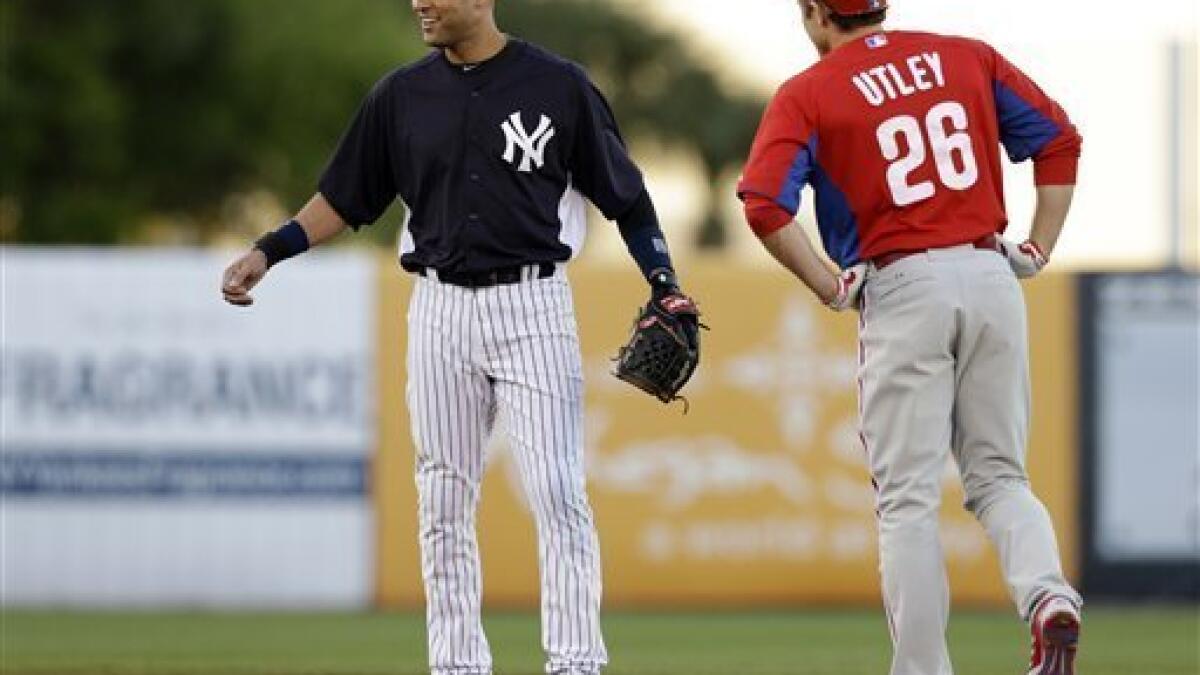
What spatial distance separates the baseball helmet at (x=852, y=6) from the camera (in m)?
7.63

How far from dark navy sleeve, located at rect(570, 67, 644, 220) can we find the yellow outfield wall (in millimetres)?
8973

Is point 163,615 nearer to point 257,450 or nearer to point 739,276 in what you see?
point 257,450

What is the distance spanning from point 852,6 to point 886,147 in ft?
1.39

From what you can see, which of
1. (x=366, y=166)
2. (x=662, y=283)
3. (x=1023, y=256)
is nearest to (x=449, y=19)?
(x=366, y=166)

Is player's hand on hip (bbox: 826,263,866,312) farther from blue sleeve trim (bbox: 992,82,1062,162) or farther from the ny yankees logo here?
the ny yankees logo

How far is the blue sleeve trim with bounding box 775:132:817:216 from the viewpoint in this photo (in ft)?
24.5

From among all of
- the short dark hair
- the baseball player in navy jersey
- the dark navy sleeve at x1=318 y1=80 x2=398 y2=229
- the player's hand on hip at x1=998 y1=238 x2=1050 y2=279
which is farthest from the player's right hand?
the player's hand on hip at x1=998 y1=238 x2=1050 y2=279

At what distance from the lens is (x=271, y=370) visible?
16.7m

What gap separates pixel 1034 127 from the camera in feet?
25.5

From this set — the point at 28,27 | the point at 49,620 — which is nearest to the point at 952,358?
the point at 49,620

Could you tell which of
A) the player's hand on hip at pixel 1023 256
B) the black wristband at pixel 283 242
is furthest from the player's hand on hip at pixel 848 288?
the black wristband at pixel 283 242

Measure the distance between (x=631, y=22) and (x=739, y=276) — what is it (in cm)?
3228

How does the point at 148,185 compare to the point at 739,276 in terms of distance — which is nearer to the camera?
the point at 739,276

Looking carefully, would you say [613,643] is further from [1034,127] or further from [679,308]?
[1034,127]
